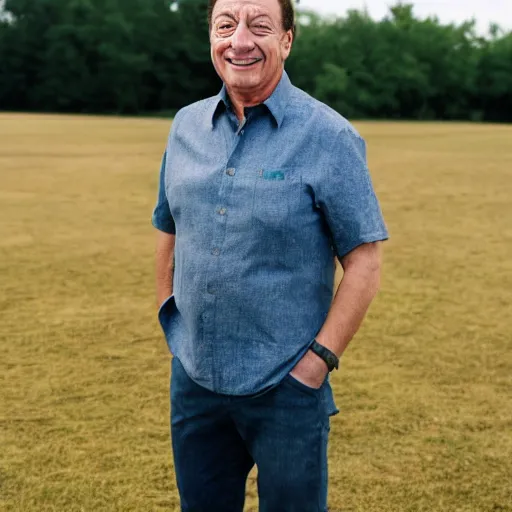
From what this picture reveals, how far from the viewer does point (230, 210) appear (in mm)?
1911

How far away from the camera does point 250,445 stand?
80.7 inches

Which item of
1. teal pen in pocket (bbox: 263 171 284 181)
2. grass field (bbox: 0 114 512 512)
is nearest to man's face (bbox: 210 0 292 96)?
teal pen in pocket (bbox: 263 171 284 181)

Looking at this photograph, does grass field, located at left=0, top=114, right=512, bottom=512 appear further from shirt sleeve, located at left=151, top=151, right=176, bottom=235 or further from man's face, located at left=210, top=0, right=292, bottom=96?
man's face, located at left=210, top=0, right=292, bottom=96

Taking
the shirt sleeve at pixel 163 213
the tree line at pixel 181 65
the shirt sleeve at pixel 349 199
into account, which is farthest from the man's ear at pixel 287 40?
the tree line at pixel 181 65

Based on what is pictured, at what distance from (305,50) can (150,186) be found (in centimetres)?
6512

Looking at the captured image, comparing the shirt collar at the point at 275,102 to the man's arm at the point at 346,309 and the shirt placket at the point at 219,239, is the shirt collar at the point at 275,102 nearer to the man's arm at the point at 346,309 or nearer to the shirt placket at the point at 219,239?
the shirt placket at the point at 219,239

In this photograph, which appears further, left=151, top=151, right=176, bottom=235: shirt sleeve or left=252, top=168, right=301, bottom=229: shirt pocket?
left=151, top=151, right=176, bottom=235: shirt sleeve

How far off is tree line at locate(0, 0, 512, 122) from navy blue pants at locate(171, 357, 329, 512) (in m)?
66.2

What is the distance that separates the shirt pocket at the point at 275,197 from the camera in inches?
73.7

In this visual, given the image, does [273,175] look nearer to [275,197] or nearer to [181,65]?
[275,197]

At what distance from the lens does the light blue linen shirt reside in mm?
1879

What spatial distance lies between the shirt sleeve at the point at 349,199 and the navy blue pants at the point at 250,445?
0.37 meters

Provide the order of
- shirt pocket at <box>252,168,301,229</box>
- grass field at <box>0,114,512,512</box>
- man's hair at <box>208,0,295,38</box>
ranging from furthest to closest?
1. grass field at <box>0,114,512,512</box>
2. man's hair at <box>208,0,295,38</box>
3. shirt pocket at <box>252,168,301,229</box>

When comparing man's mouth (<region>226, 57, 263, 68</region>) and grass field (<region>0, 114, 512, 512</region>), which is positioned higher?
man's mouth (<region>226, 57, 263, 68</region>)
